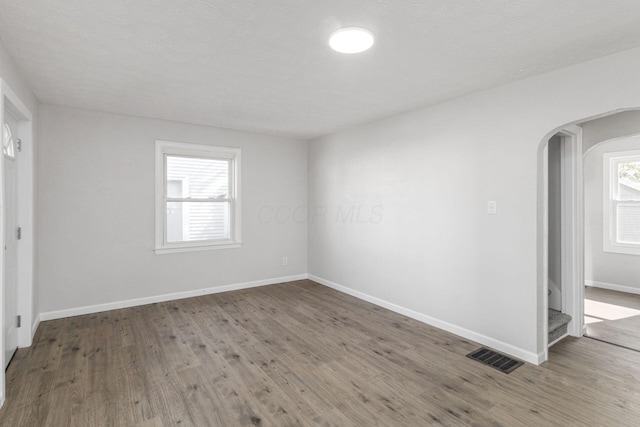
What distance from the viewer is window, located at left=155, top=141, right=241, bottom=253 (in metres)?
4.51

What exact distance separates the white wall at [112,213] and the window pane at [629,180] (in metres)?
5.62

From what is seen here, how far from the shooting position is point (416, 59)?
98.9 inches

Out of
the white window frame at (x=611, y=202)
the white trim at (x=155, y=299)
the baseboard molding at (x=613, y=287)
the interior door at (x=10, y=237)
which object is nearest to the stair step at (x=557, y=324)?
the baseboard molding at (x=613, y=287)

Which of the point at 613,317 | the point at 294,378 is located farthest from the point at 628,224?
the point at 294,378

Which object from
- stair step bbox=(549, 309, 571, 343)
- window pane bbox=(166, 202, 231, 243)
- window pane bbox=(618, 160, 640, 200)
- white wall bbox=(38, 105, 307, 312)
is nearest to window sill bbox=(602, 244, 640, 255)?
window pane bbox=(618, 160, 640, 200)

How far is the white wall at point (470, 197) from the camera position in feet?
8.86

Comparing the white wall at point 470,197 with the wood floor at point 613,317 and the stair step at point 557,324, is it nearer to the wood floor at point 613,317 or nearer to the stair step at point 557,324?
the stair step at point 557,324

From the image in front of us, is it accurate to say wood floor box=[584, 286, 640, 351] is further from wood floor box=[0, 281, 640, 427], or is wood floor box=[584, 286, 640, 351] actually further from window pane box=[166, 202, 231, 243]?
window pane box=[166, 202, 231, 243]

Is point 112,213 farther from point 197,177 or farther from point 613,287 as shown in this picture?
point 613,287

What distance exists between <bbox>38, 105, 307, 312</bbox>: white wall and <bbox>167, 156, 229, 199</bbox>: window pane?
0.28 meters

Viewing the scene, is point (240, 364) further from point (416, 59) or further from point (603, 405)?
point (416, 59)

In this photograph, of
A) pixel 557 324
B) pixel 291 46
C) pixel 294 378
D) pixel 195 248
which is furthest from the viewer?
pixel 195 248

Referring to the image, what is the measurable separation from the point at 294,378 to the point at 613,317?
389cm

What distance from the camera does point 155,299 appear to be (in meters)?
4.45
